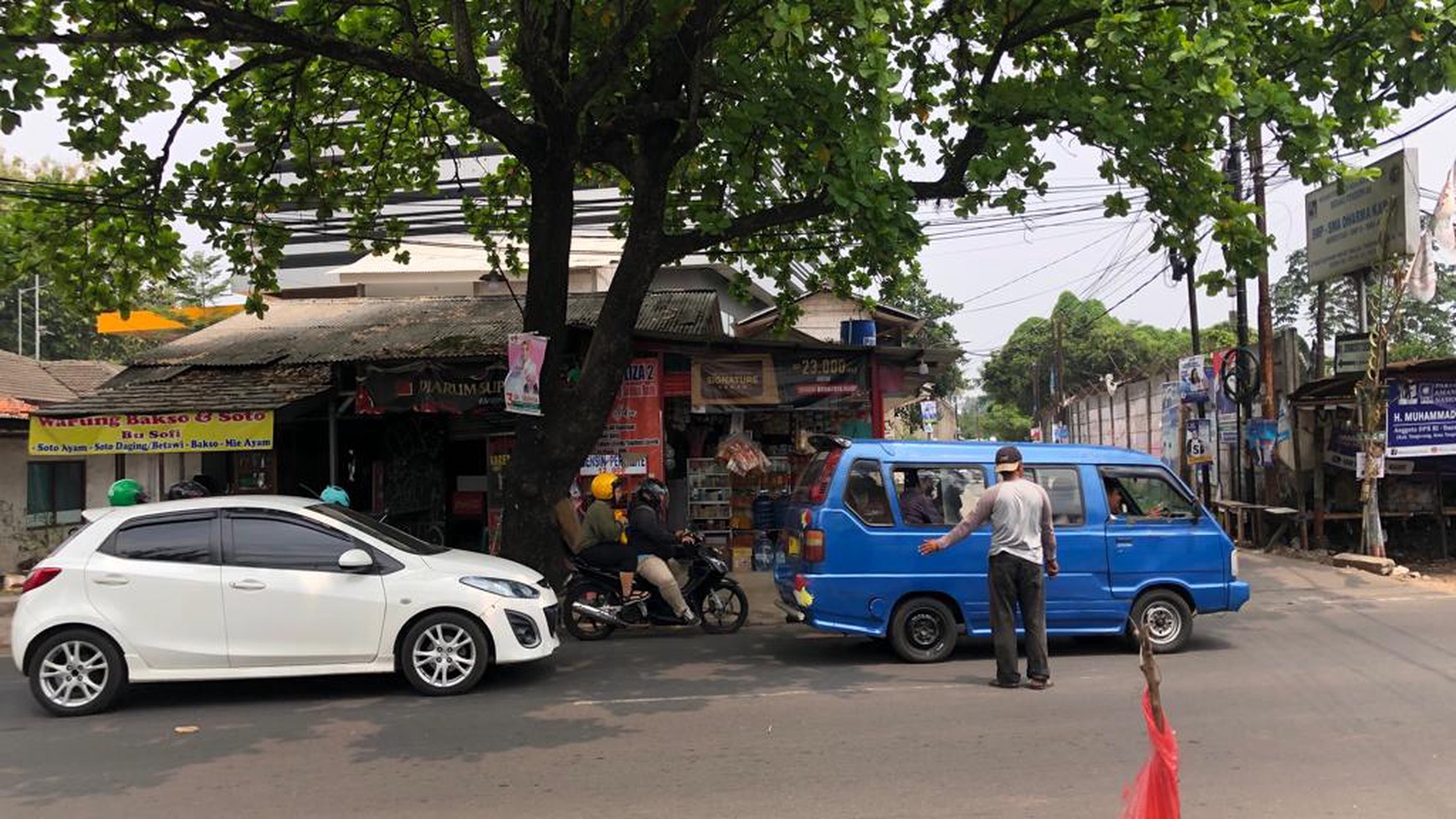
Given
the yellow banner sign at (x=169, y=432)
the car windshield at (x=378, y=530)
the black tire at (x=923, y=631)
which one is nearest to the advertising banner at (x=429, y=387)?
the yellow banner sign at (x=169, y=432)

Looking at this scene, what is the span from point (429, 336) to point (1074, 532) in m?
9.16

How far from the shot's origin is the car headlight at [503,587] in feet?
23.5

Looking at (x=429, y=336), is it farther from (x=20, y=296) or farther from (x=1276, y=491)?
(x=20, y=296)

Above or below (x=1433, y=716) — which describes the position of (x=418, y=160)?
above

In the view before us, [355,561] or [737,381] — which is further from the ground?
[737,381]

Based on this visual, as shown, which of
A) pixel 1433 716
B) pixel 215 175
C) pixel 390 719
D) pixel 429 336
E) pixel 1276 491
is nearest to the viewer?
pixel 1433 716

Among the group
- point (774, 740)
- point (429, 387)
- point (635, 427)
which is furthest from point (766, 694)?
point (429, 387)

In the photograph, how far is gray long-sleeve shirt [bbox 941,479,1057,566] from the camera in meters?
7.08

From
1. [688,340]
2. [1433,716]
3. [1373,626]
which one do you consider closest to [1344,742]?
[1433,716]

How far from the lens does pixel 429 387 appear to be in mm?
12406

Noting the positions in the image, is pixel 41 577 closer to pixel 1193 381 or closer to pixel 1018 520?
pixel 1018 520

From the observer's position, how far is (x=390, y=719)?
6.46m

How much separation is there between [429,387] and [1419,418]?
13.5m

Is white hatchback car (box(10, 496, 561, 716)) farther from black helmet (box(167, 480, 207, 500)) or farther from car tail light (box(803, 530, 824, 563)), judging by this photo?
car tail light (box(803, 530, 824, 563))
